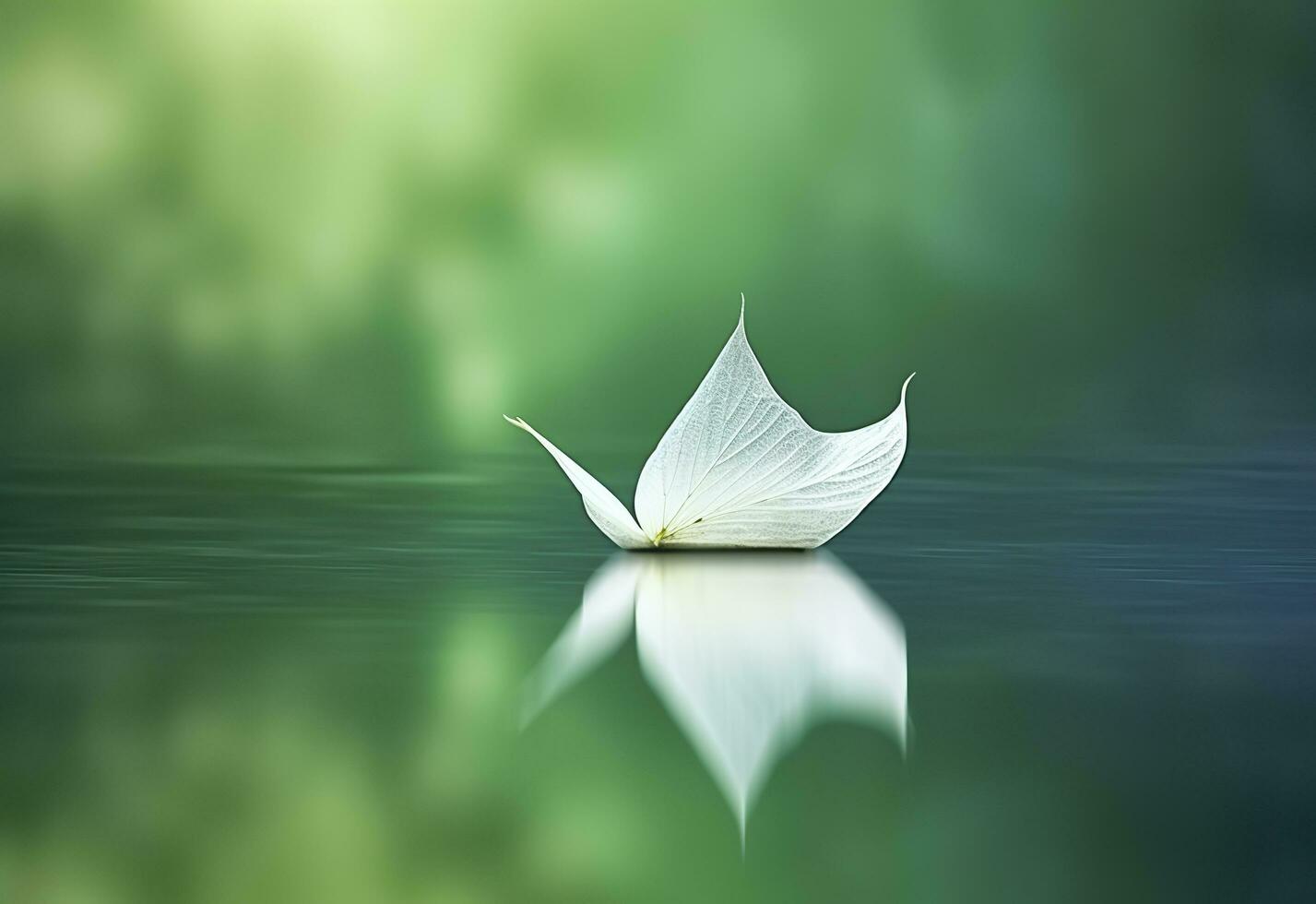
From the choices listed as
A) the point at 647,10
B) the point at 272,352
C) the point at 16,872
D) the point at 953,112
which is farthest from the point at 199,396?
the point at 16,872

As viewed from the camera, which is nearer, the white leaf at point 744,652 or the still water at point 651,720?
the still water at point 651,720

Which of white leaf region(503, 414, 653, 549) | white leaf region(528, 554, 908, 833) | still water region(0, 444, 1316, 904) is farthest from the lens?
white leaf region(503, 414, 653, 549)

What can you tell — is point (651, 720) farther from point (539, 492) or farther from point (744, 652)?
point (539, 492)

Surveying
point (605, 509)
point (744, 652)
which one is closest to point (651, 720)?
point (744, 652)

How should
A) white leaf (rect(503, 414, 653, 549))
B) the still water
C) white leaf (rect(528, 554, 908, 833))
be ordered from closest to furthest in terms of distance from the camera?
the still water < white leaf (rect(528, 554, 908, 833)) < white leaf (rect(503, 414, 653, 549))

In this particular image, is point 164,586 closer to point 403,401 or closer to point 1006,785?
point 1006,785

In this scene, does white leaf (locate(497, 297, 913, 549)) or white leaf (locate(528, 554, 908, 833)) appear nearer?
white leaf (locate(528, 554, 908, 833))

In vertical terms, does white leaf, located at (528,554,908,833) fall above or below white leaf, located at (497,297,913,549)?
below
